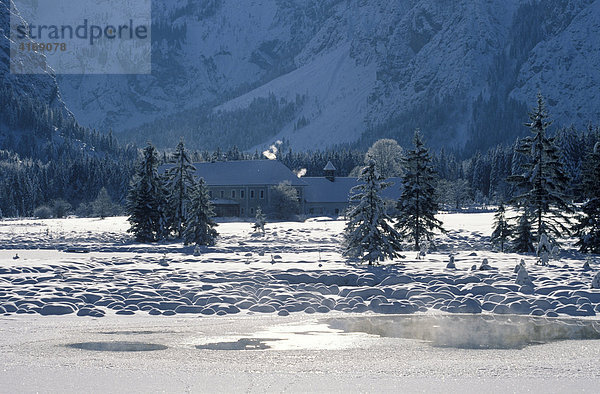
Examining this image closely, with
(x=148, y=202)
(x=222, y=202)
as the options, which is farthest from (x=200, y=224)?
(x=222, y=202)

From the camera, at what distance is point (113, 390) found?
1134cm

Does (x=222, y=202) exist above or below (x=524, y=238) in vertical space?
above

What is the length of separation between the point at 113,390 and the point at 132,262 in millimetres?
21090

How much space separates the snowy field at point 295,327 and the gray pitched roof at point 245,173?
2809 inches

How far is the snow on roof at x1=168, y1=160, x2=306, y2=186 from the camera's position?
333 ft

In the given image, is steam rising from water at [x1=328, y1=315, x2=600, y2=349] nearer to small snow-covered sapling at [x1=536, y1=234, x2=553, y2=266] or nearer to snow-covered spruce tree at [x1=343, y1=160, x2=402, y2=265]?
small snow-covered sapling at [x1=536, y1=234, x2=553, y2=266]

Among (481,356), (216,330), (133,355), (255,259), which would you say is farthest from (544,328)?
(255,259)

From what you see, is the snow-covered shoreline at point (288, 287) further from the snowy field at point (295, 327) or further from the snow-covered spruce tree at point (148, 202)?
the snow-covered spruce tree at point (148, 202)

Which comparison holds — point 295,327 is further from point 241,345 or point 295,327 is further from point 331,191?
point 331,191

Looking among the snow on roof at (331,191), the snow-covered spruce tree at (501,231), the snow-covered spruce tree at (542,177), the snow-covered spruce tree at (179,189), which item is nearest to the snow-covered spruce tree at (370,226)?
the snow-covered spruce tree at (542,177)

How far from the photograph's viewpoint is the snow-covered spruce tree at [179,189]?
2215 inches

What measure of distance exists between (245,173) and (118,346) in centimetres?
8870

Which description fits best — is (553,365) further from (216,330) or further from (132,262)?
(132,262)

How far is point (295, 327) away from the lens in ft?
56.5
